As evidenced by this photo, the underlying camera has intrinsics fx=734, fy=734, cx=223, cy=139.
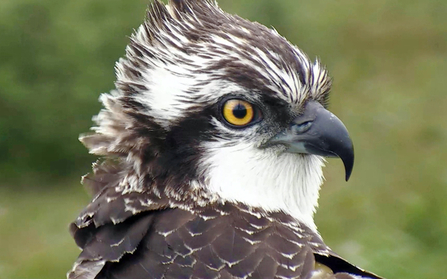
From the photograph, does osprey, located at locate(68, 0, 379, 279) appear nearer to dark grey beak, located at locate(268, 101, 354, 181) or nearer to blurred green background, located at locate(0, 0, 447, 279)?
dark grey beak, located at locate(268, 101, 354, 181)

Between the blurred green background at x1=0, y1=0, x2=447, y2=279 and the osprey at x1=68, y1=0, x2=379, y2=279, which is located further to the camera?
the blurred green background at x1=0, y1=0, x2=447, y2=279

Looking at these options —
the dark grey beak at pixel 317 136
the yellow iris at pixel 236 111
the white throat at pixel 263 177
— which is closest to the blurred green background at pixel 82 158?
the white throat at pixel 263 177

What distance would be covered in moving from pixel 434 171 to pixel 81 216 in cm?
765

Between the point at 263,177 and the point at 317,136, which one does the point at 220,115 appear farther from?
the point at 317,136

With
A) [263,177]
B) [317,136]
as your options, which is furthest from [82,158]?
[317,136]

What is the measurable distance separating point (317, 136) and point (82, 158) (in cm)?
697

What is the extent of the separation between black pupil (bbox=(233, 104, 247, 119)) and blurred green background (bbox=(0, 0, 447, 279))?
4.12 m

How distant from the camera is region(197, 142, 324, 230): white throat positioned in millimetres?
3764

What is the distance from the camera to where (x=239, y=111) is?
3746 millimetres

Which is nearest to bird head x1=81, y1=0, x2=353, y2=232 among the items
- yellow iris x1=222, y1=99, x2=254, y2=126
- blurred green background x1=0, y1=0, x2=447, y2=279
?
yellow iris x1=222, y1=99, x2=254, y2=126

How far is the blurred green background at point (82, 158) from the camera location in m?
8.60

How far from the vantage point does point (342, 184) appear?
35.2 feet

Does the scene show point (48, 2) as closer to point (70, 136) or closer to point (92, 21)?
point (92, 21)

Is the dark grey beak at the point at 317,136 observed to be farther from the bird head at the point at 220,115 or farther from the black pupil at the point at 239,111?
the black pupil at the point at 239,111
